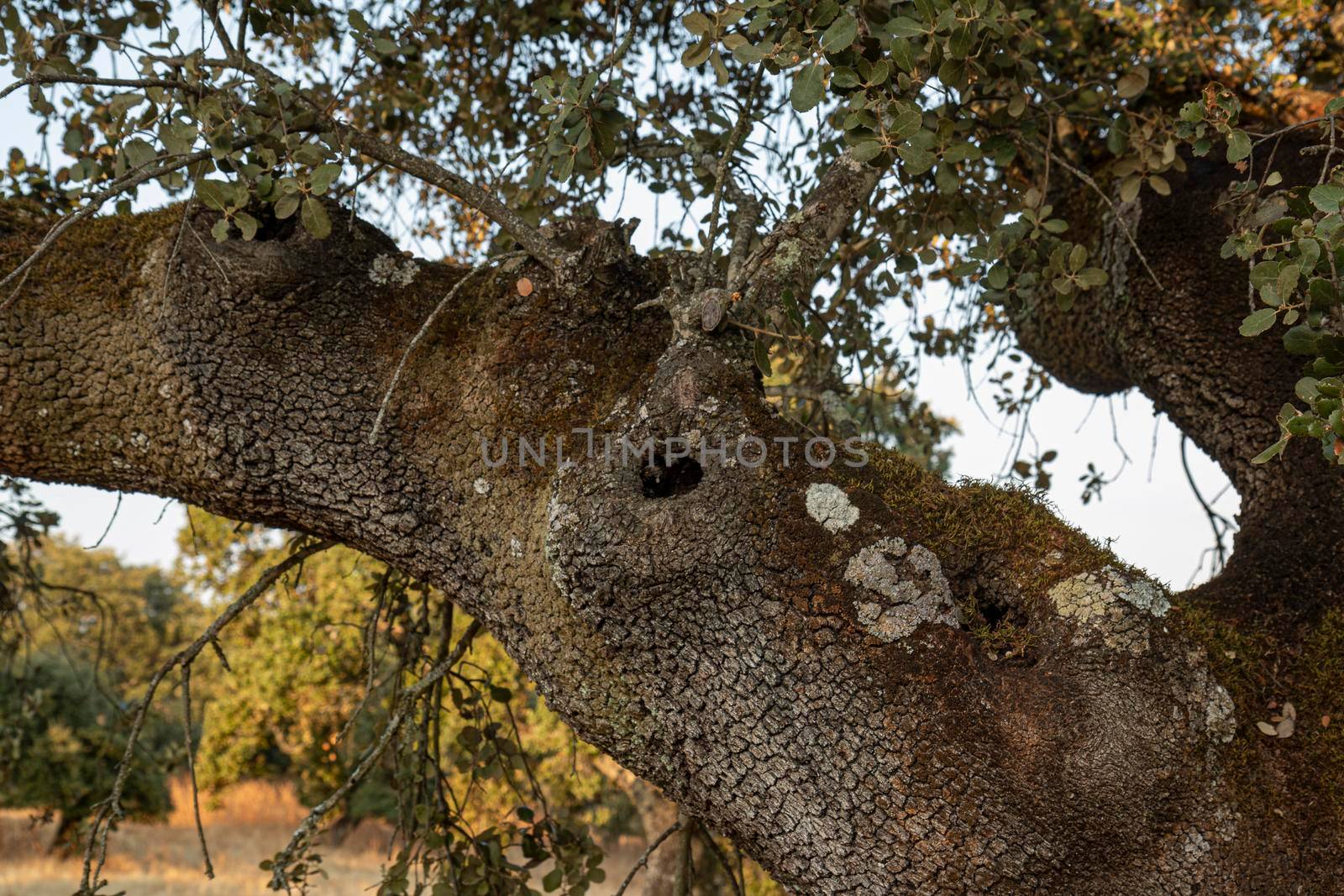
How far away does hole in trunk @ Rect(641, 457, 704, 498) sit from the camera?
2127 millimetres

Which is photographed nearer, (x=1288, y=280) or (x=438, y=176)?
(x=1288, y=280)

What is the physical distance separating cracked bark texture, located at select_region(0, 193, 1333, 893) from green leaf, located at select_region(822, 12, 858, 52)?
60 centimetres

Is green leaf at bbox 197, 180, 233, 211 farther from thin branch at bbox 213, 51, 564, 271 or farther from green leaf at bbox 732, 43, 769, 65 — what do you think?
green leaf at bbox 732, 43, 769, 65

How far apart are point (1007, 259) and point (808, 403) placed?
1716 millimetres

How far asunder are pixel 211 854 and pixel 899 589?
652 inches

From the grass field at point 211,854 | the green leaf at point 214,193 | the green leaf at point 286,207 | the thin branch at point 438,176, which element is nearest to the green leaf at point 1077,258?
the thin branch at point 438,176

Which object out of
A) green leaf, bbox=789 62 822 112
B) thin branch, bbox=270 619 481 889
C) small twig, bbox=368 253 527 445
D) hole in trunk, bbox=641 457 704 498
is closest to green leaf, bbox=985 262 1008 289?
green leaf, bbox=789 62 822 112

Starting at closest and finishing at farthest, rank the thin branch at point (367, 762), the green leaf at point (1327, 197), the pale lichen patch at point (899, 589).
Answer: the green leaf at point (1327, 197), the pale lichen patch at point (899, 589), the thin branch at point (367, 762)

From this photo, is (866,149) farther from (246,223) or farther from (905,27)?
(246,223)

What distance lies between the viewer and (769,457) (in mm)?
2062

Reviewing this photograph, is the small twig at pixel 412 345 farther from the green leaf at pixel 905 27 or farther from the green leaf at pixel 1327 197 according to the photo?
the green leaf at pixel 1327 197

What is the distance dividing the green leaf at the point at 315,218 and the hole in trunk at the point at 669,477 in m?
0.99

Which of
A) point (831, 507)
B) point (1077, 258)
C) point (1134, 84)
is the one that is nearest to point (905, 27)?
point (1077, 258)

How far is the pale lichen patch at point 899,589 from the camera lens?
6.30 feet
